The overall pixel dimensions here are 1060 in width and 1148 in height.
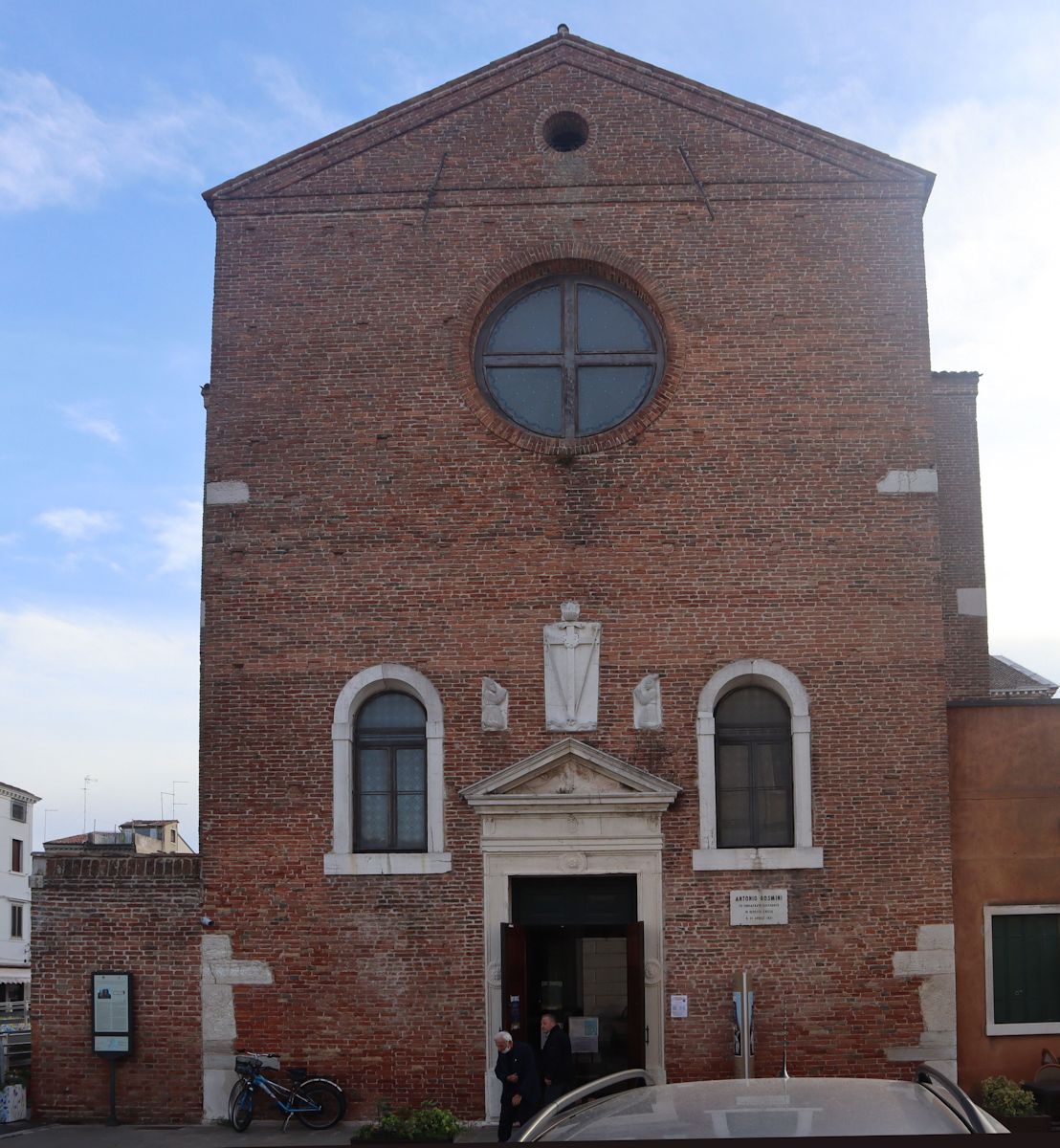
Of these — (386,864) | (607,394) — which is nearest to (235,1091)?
(386,864)

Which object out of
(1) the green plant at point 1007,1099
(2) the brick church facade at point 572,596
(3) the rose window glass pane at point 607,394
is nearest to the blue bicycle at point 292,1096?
(2) the brick church facade at point 572,596

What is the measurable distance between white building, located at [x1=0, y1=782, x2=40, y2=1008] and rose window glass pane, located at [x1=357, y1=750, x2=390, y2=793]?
39718 mm

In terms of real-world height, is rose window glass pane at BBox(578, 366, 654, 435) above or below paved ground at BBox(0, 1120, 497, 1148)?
above

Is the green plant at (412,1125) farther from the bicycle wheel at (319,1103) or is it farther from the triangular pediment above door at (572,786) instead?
the triangular pediment above door at (572,786)

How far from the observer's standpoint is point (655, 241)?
18.1 meters

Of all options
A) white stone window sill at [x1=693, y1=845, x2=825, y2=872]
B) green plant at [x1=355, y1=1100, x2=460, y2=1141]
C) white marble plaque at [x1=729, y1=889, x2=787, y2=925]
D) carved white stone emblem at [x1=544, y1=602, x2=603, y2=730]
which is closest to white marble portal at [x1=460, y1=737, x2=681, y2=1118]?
carved white stone emblem at [x1=544, y1=602, x2=603, y2=730]

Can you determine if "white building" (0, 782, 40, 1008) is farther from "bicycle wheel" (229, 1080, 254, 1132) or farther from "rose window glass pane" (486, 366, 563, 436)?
"rose window glass pane" (486, 366, 563, 436)

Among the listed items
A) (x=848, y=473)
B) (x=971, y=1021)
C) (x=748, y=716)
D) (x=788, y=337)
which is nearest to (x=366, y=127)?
(x=788, y=337)

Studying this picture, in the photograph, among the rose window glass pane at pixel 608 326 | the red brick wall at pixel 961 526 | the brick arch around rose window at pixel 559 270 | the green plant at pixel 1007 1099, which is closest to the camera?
the green plant at pixel 1007 1099

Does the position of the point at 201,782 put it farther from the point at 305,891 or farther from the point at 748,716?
the point at 748,716

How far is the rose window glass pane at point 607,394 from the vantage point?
18078 millimetres

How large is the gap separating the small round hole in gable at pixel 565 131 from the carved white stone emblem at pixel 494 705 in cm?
649

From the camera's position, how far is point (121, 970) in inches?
677

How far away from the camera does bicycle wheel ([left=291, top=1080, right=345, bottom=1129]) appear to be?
16344mm
